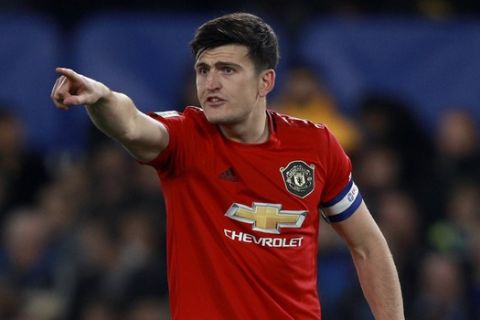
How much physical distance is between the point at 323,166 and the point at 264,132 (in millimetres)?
286

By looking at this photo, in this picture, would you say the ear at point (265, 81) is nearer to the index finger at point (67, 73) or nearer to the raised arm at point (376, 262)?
the raised arm at point (376, 262)

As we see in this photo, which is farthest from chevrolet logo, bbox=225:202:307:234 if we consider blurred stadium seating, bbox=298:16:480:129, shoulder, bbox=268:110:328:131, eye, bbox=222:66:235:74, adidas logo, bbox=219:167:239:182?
blurred stadium seating, bbox=298:16:480:129

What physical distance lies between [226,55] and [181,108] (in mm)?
4795

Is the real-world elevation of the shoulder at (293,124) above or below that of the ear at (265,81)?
below

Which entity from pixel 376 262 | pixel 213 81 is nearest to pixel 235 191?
pixel 213 81

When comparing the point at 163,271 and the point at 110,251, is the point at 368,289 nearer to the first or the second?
the point at 163,271

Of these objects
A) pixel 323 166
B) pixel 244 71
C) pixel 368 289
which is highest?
pixel 244 71

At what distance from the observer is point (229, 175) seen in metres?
6.13

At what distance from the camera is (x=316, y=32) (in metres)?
A: 11.5

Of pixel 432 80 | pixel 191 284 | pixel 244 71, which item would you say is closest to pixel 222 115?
pixel 244 71

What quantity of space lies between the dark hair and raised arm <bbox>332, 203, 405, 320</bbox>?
0.80 metres

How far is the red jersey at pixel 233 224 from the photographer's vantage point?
19.9 feet

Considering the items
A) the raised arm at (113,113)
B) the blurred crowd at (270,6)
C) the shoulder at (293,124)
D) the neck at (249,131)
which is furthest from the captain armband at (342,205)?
the blurred crowd at (270,6)

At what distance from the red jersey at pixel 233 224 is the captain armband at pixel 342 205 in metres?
0.21
